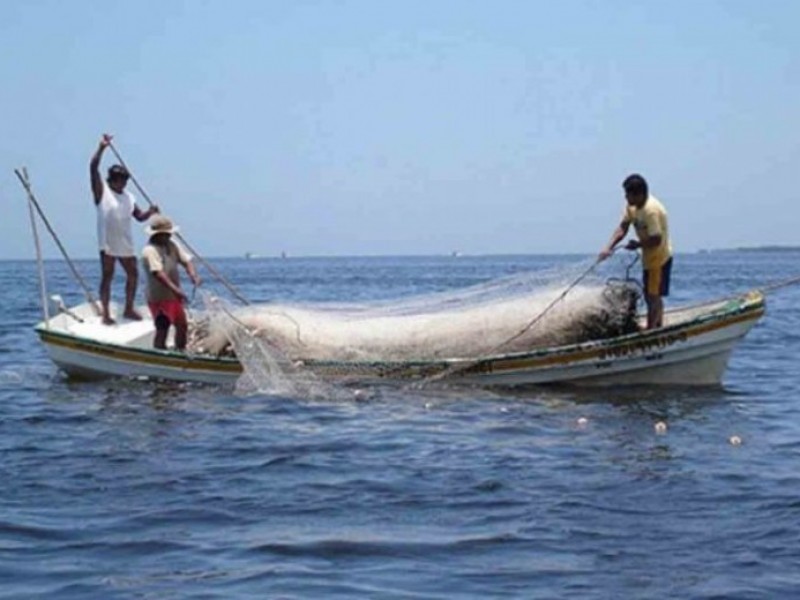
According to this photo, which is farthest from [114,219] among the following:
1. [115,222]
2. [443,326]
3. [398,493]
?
[398,493]

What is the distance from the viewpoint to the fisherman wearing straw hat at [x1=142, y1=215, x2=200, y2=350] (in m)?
14.0

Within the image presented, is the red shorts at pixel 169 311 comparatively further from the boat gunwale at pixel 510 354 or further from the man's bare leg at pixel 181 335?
the boat gunwale at pixel 510 354

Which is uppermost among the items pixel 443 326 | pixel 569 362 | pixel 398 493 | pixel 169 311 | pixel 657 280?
pixel 657 280

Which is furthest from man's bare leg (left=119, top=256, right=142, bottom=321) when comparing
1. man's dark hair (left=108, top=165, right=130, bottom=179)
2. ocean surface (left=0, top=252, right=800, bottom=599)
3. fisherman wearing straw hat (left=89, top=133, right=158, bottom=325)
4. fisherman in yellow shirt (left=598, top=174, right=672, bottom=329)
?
fisherman in yellow shirt (left=598, top=174, right=672, bottom=329)

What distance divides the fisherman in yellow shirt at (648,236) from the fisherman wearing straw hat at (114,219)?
5107 millimetres

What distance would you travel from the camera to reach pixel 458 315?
1448 centimetres

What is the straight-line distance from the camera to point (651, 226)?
44.2 feet

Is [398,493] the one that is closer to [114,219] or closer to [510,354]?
[510,354]

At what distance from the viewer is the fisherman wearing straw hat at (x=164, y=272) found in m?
14.0

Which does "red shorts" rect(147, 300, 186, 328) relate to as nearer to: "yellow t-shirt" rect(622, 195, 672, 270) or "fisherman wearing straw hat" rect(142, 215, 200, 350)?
"fisherman wearing straw hat" rect(142, 215, 200, 350)

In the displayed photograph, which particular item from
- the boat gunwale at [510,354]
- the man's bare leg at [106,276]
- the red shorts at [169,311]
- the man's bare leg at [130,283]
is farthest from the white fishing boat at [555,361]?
the man's bare leg at [130,283]

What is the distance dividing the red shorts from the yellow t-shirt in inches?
180

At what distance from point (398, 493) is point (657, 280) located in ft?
17.6

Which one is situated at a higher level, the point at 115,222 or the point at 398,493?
the point at 115,222
